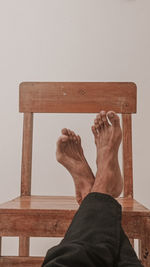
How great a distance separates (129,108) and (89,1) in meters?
0.60

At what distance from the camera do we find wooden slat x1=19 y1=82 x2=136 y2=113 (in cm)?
105

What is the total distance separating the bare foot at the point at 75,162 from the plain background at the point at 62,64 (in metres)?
0.44

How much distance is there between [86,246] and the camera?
0.51 metres

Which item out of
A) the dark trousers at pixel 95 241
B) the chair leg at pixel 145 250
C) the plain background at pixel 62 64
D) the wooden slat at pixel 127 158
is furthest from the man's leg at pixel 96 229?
the plain background at pixel 62 64

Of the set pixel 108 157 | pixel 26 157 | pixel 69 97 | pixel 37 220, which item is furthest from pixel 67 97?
pixel 37 220

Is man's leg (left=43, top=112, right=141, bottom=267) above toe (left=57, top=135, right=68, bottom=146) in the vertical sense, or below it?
below

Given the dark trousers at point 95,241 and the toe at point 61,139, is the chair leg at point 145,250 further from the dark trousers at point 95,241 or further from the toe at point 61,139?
the toe at point 61,139

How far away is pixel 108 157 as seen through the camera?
0.78 m

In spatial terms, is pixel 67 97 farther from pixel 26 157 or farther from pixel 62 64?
pixel 62 64

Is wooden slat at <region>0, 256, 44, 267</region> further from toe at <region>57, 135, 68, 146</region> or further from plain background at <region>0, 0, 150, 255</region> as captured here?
plain background at <region>0, 0, 150, 255</region>

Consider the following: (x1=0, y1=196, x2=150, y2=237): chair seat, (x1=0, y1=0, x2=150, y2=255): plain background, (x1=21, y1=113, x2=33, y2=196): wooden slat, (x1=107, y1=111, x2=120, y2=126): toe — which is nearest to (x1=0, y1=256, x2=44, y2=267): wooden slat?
(x1=0, y1=196, x2=150, y2=237): chair seat

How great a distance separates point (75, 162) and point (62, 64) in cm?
64

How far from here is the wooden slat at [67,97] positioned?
1052 millimetres

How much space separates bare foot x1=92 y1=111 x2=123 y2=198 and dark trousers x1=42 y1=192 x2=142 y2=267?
11cm
